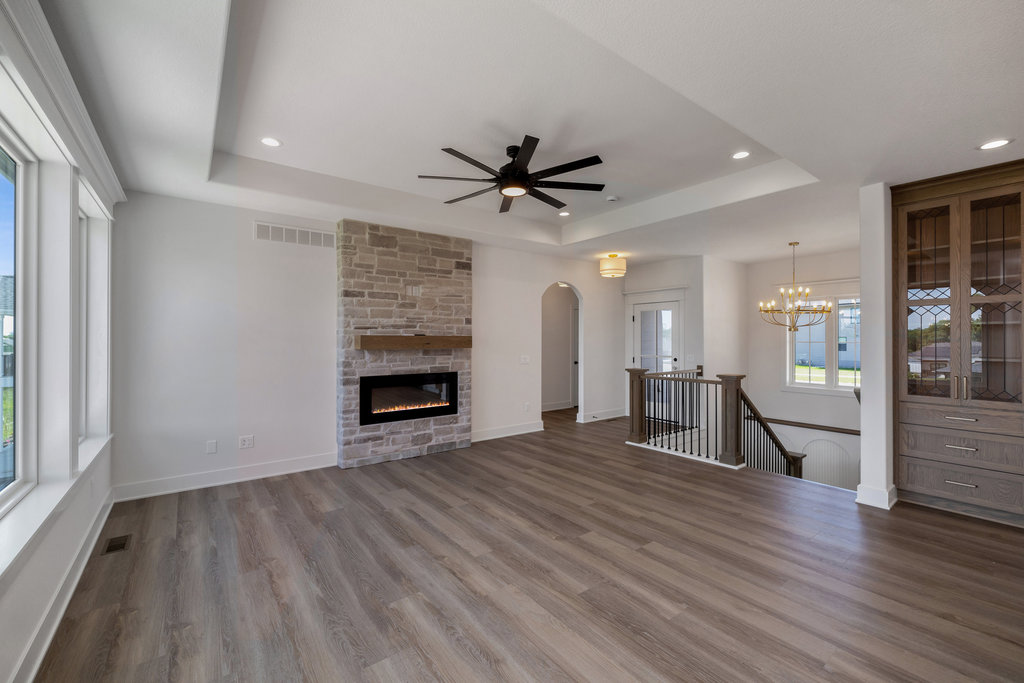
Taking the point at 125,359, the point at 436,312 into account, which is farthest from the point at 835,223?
the point at 125,359

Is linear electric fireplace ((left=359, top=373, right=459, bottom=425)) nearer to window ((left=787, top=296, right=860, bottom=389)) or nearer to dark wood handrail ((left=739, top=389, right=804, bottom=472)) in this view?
dark wood handrail ((left=739, top=389, right=804, bottom=472))

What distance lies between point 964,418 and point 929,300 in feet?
3.11

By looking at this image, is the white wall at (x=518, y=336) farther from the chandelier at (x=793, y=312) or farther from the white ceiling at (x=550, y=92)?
the chandelier at (x=793, y=312)

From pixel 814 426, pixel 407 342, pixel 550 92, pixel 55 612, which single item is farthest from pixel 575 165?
pixel 814 426

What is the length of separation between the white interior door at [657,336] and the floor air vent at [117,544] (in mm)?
6434

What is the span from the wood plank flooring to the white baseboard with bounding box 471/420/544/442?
193cm

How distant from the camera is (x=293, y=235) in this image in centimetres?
463

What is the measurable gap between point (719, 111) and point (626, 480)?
3.25 m

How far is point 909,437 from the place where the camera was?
11.9 feet

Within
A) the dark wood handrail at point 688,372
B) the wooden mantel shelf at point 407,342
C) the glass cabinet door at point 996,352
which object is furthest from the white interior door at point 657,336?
the glass cabinet door at point 996,352

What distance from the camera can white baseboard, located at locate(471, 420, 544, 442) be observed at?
5.97 metres

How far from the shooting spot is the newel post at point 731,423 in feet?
15.7

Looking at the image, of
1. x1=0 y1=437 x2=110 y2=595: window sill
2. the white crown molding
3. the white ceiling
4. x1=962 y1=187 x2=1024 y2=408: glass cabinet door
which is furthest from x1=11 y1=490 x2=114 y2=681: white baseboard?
x1=962 y1=187 x2=1024 y2=408: glass cabinet door

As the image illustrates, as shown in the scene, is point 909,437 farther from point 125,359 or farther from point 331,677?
point 125,359
